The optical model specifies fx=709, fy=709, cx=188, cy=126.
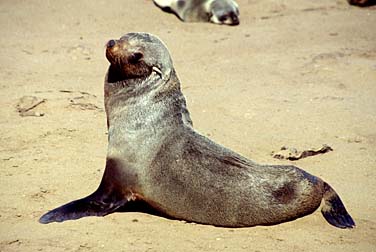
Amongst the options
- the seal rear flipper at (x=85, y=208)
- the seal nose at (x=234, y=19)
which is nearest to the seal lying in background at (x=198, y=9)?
the seal nose at (x=234, y=19)

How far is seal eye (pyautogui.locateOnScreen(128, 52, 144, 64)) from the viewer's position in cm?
512

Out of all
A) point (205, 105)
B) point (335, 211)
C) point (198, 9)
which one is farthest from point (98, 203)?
point (198, 9)

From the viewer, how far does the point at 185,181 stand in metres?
4.62

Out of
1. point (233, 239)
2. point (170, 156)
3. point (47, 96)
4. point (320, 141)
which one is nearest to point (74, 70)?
point (47, 96)

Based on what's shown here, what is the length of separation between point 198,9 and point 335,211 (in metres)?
6.65

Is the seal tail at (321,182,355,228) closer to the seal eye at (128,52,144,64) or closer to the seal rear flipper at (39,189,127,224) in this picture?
the seal rear flipper at (39,189,127,224)

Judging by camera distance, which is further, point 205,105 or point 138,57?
point 205,105

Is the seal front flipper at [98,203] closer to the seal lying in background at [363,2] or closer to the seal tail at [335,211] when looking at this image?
the seal tail at [335,211]

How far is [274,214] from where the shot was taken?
181 inches

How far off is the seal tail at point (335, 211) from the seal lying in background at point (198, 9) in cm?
609

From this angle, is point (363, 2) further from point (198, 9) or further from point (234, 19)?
point (198, 9)

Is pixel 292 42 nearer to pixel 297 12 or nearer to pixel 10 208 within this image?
pixel 297 12

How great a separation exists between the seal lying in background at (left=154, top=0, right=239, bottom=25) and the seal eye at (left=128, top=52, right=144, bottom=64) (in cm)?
563

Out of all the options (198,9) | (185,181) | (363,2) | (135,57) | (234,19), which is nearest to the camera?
(185,181)
